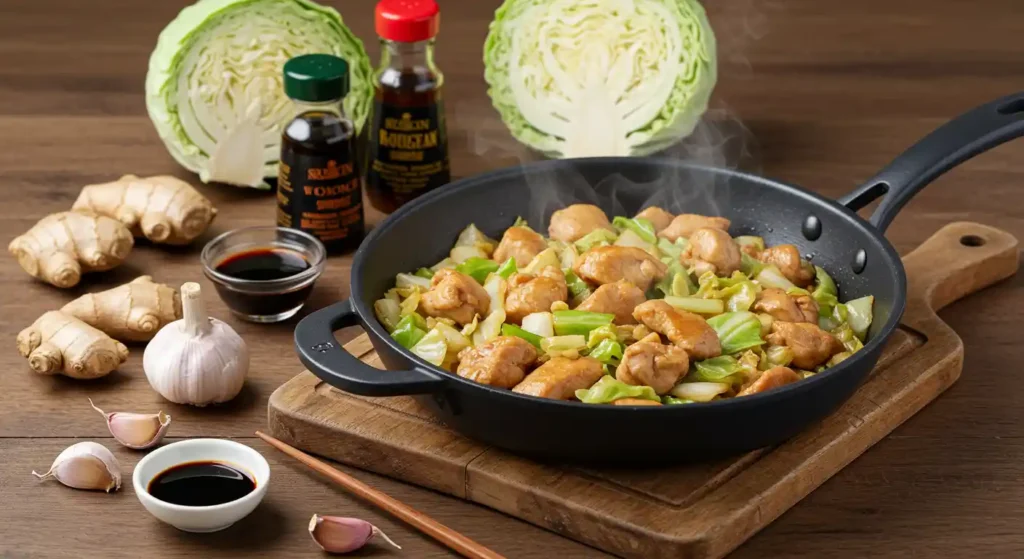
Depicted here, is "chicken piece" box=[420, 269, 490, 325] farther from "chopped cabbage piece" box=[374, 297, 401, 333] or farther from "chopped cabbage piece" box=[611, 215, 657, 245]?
"chopped cabbage piece" box=[611, 215, 657, 245]

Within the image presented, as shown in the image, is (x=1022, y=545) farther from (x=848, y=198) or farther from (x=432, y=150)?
(x=432, y=150)

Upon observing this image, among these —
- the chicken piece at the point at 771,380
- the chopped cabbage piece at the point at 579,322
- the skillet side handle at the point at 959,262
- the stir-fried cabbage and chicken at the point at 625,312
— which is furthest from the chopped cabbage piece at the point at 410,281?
the skillet side handle at the point at 959,262

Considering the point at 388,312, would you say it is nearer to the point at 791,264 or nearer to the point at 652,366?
the point at 652,366

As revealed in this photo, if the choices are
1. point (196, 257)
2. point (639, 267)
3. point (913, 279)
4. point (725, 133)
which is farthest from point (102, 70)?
point (913, 279)

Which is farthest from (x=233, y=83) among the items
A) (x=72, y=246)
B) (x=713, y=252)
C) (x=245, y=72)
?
(x=713, y=252)

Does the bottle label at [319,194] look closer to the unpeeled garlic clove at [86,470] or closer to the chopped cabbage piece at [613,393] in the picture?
the unpeeled garlic clove at [86,470]

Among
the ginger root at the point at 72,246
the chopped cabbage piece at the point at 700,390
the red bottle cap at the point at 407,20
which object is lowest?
the ginger root at the point at 72,246
